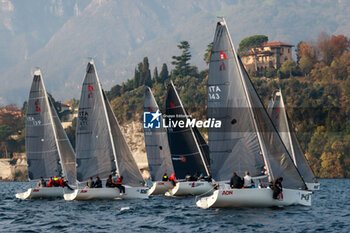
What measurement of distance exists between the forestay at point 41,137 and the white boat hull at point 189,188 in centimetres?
1039

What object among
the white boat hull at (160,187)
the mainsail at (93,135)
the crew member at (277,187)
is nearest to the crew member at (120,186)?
the mainsail at (93,135)

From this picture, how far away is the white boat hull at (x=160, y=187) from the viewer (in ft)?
169

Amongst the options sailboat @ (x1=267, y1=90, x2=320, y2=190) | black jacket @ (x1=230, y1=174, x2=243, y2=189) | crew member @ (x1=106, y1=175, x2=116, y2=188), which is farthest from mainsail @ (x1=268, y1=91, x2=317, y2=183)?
black jacket @ (x1=230, y1=174, x2=243, y2=189)

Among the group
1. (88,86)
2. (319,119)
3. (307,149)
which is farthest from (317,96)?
(88,86)

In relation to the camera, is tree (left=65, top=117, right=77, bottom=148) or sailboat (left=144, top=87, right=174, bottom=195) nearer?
sailboat (left=144, top=87, right=174, bottom=195)

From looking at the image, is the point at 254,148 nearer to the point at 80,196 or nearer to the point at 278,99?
the point at 80,196

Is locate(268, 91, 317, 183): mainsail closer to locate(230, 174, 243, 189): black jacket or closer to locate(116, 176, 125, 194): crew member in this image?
locate(116, 176, 125, 194): crew member

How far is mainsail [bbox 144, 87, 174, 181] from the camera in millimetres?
55122

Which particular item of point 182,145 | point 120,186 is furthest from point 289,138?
point 120,186

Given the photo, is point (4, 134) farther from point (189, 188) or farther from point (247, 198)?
point (247, 198)

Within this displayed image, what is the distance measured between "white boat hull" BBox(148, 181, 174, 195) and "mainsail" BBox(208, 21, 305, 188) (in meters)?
15.6

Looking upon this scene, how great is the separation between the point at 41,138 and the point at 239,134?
22758mm

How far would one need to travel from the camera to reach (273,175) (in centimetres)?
3438

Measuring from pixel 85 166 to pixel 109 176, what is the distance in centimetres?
403
